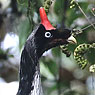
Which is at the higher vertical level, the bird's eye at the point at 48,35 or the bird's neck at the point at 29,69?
the bird's eye at the point at 48,35

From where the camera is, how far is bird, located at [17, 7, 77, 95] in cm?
253

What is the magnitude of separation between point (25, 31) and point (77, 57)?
95 cm

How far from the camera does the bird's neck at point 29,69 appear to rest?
8.38 feet

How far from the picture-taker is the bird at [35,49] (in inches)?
99.6

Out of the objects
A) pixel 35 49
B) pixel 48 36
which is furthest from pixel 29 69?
pixel 48 36

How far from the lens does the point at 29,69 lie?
2.59 meters

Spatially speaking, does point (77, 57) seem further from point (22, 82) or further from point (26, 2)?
point (26, 2)

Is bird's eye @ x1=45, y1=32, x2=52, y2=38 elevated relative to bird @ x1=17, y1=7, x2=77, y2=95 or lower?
elevated

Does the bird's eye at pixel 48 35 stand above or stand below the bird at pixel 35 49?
above

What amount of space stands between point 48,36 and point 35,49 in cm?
12

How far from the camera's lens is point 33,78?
2.56 metres

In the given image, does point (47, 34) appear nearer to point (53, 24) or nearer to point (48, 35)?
point (48, 35)

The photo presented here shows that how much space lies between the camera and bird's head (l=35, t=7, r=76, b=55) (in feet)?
8.24

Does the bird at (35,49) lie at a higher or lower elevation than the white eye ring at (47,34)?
lower
